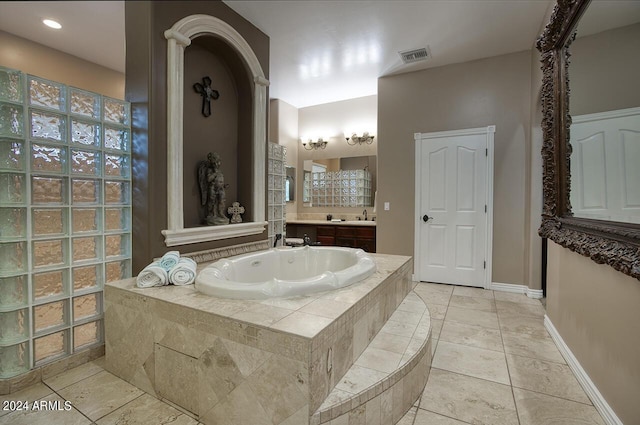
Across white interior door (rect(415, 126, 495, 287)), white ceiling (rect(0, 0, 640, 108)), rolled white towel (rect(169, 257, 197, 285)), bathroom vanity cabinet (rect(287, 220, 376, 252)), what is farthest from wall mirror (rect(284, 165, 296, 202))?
rolled white towel (rect(169, 257, 197, 285))

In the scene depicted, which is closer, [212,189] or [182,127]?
[182,127]

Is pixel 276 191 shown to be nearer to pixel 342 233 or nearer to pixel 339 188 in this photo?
pixel 342 233

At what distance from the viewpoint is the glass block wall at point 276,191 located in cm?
312

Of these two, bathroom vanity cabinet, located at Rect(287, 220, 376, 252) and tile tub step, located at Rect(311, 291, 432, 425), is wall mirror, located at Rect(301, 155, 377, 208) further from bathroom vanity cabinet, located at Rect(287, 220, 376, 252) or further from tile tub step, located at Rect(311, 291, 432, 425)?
tile tub step, located at Rect(311, 291, 432, 425)

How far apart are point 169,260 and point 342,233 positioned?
306cm

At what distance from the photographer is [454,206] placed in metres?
3.56

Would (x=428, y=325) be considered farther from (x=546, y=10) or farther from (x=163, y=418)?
(x=546, y=10)

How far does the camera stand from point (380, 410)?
128cm

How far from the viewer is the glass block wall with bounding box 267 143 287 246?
10.2 feet

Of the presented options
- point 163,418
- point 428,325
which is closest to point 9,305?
point 163,418

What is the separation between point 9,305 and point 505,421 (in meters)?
2.49

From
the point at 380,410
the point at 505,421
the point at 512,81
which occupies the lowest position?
the point at 505,421

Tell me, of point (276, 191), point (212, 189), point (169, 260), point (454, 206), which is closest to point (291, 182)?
point (276, 191)

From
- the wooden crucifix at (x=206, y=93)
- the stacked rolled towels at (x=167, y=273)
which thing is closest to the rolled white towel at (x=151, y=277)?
the stacked rolled towels at (x=167, y=273)
